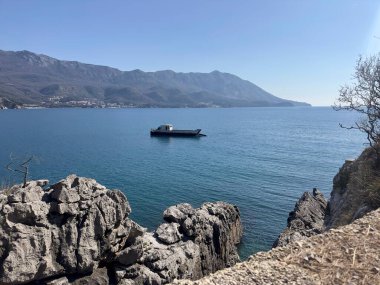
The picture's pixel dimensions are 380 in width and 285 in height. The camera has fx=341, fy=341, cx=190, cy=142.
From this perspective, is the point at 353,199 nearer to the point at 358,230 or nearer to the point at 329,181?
the point at 358,230

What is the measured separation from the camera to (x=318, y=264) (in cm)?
1030

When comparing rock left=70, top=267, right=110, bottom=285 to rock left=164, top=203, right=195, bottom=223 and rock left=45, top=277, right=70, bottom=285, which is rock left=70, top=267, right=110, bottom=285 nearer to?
rock left=45, top=277, right=70, bottom=285

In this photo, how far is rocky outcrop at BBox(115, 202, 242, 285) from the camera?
82.7 feet

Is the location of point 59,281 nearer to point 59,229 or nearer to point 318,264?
point 59,229

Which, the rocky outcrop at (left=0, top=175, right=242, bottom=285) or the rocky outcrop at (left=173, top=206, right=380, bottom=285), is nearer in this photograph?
the rocky outcrop at (left=173, top=206, right=380, bottom=285)

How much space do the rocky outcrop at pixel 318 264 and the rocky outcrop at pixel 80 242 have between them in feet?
49.5

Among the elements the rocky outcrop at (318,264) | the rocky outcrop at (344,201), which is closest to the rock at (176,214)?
the rocky outcrop at (344,201)

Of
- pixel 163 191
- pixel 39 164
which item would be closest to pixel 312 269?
pixel 163 191

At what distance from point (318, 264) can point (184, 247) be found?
2055 centimetres

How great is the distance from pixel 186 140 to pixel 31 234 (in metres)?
110

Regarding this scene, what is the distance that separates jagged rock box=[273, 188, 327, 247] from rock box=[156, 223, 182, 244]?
38.1ft

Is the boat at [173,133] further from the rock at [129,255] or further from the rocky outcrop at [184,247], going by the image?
the rock at [129,255]

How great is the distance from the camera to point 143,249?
87.5ft

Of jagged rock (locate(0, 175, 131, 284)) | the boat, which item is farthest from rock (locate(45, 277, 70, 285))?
the boat
